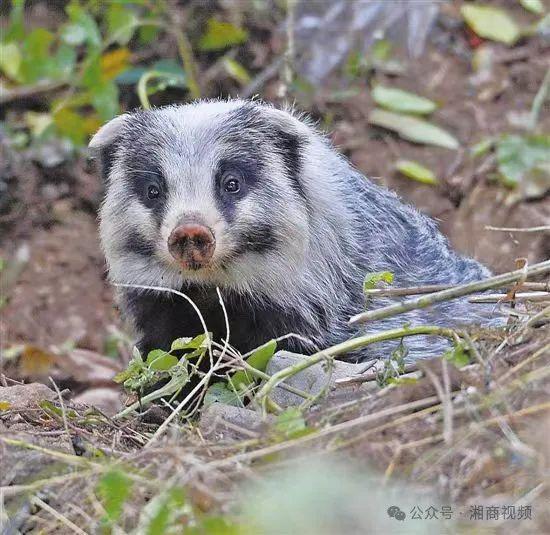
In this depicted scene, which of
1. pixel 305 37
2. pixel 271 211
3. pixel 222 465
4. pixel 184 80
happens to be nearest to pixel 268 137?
pixel 271 211

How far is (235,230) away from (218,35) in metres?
6.02

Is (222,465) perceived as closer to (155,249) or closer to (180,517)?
(180,517)

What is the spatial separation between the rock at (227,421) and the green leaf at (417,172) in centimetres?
606

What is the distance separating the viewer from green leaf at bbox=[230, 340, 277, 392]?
16.4 ft

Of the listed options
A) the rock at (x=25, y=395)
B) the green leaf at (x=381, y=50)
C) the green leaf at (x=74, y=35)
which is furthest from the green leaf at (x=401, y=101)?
the rock at (x=25, y=395)

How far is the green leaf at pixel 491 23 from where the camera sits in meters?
11.5

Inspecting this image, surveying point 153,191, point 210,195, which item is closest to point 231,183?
point 210,195

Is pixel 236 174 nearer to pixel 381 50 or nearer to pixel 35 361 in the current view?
pixel 35 361

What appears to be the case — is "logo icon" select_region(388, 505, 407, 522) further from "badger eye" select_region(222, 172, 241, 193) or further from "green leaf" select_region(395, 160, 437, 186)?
"green leaf" select_region(395, 160, 437, 186)

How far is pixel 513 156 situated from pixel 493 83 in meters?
1.24

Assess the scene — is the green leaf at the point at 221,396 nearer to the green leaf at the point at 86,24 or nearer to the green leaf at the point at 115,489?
the green leaf at the point at 115,489

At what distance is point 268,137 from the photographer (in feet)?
19.8

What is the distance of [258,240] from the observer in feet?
19.0

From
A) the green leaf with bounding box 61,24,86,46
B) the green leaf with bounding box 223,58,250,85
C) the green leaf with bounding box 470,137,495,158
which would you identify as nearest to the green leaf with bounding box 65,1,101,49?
the green leaf with bounding box 61,24,86,46
